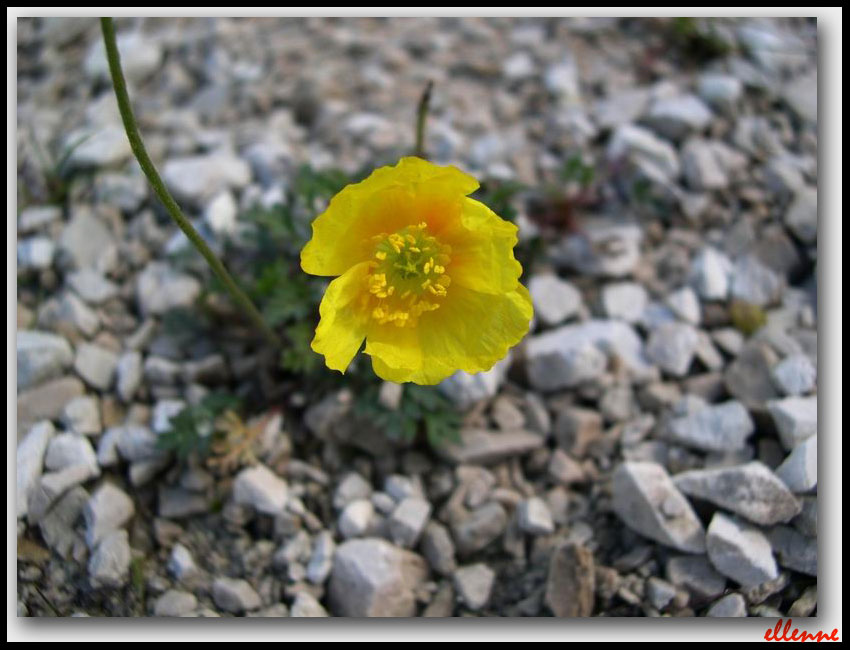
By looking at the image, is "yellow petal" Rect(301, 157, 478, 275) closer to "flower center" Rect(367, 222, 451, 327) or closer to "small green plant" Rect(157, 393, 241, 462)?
"flower center" Rect(367, 222, 451, 327)

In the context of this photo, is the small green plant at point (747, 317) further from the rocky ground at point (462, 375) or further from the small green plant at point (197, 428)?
the small green plant at point (197, 428)

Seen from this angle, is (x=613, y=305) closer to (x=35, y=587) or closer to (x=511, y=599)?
(x=511, y=599)

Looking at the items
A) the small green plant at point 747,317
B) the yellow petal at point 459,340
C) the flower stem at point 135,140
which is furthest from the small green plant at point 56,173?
the small green plant at point 747,317

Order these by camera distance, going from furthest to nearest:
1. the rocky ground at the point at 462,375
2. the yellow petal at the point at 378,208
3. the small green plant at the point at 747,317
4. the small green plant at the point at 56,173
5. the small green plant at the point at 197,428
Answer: the small green plant at the point at 56,173
the small green plant at the point at 747,317
the small green plant at the point at 197,428
the rocky ground at the point at 462,375
the yellow petal at the point at 378,208

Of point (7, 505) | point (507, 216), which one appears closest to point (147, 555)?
point (7, 505)
